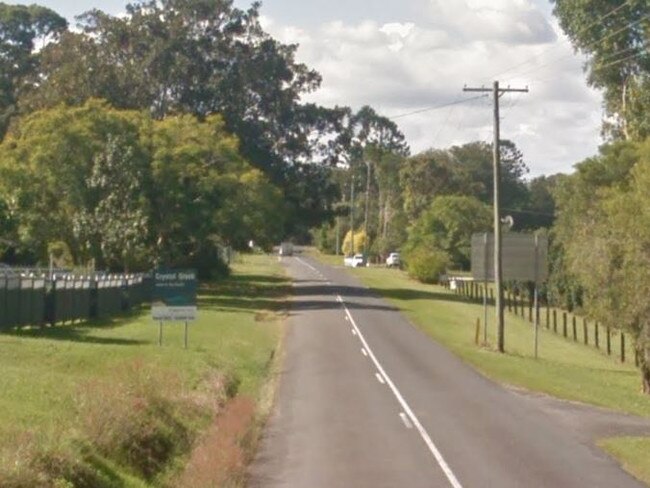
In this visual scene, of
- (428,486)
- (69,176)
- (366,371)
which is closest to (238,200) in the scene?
(69,176)

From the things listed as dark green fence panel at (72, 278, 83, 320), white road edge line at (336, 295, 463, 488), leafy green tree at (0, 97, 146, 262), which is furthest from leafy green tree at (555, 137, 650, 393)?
leafy green tree at (0, 97, 146, 262)

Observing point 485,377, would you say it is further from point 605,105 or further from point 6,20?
point 6,20

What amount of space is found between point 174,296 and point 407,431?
44.7 ft

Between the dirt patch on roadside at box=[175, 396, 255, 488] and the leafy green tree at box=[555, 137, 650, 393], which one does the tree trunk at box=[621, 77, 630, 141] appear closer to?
the leafy green tree at box=[555, 137, 650, 393]

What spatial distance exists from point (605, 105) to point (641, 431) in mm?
47819

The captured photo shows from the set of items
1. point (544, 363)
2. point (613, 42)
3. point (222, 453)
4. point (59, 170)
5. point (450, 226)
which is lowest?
point (222, 453)

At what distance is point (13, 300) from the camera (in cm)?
3981

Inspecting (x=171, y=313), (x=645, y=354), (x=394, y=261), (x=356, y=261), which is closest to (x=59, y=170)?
(x=171, y=313)

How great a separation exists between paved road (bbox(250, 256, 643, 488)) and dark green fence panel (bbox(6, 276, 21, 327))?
785 cm

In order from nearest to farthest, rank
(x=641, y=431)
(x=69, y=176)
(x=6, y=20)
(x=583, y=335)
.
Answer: (x=641, y=431)
(x=583, y=335)
(x=69, y=176)
(x=6, y=20)

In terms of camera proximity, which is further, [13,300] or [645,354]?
[13,300]

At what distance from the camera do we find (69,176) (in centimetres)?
6425

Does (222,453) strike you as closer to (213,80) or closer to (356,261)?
(213,80)

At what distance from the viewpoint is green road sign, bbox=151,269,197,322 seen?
37.4m
